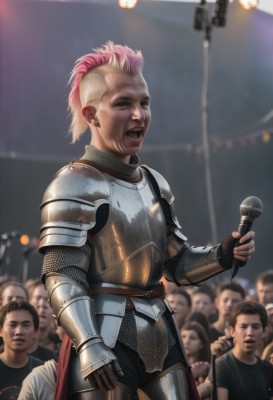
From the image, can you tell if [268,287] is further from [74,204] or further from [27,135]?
[27,135]

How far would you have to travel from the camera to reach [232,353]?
8352mm

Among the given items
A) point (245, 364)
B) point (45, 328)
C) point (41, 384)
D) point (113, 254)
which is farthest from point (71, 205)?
point (45, 328)

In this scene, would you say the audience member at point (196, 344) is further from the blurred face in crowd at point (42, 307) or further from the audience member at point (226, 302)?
the blurred face in crowd at point (42, 307)

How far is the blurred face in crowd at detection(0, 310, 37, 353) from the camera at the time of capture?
862 centimetres

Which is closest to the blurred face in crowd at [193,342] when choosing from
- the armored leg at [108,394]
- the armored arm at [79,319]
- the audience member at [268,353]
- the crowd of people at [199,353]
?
the crowd of people at [199,353]

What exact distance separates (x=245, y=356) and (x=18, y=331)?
1.74 metres

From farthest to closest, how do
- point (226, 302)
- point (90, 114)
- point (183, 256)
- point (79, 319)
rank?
point (226, 302) < point (183, 256) < point (90, 114) < point (79, 319)

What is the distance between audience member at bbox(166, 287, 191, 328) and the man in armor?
4.97 m

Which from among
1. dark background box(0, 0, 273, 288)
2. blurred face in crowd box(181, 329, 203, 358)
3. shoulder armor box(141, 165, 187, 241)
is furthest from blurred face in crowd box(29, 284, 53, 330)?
dark background box(0, 0, 273, 288)

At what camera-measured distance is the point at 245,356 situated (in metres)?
8.29

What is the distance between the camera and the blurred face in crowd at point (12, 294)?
412 inches

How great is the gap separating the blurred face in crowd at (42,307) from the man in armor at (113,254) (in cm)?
405

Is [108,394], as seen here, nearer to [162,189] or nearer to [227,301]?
[162,189]

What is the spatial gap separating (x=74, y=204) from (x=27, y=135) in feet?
65.8
